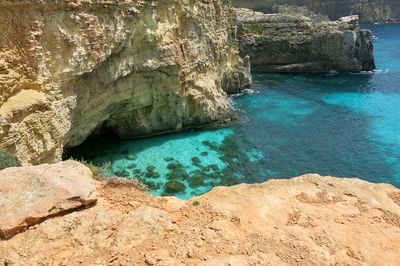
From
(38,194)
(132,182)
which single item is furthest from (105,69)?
(38,194)

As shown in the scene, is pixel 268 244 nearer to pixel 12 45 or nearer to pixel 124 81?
pixel 12 45

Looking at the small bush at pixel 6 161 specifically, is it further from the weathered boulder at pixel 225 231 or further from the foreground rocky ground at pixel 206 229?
the weathered boulder at pixel 225 231

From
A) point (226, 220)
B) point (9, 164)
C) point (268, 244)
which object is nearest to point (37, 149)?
point (9, 164)

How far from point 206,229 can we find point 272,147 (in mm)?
23716

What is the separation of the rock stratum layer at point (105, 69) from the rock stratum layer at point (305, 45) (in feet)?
66.7

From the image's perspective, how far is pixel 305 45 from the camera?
62062mm

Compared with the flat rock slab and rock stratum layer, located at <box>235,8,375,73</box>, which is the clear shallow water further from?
the flat rock slab

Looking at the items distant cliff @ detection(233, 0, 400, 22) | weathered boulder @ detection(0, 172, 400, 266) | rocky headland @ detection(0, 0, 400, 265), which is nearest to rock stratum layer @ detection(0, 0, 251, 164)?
rocky headland @ detection(0, 0, 400, 265)

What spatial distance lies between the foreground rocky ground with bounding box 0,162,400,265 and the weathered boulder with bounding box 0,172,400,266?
0.02 metres

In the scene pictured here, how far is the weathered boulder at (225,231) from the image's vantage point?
9.38 m

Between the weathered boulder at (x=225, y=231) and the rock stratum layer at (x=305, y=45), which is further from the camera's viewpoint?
the rock stratum layer at (x=305, y=45)

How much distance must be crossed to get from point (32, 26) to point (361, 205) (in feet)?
57.8

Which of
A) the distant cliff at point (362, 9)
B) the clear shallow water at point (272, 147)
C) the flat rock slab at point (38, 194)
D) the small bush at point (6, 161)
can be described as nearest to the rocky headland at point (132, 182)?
the flat rock slab at point (38, 194)

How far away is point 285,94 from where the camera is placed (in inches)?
1986
